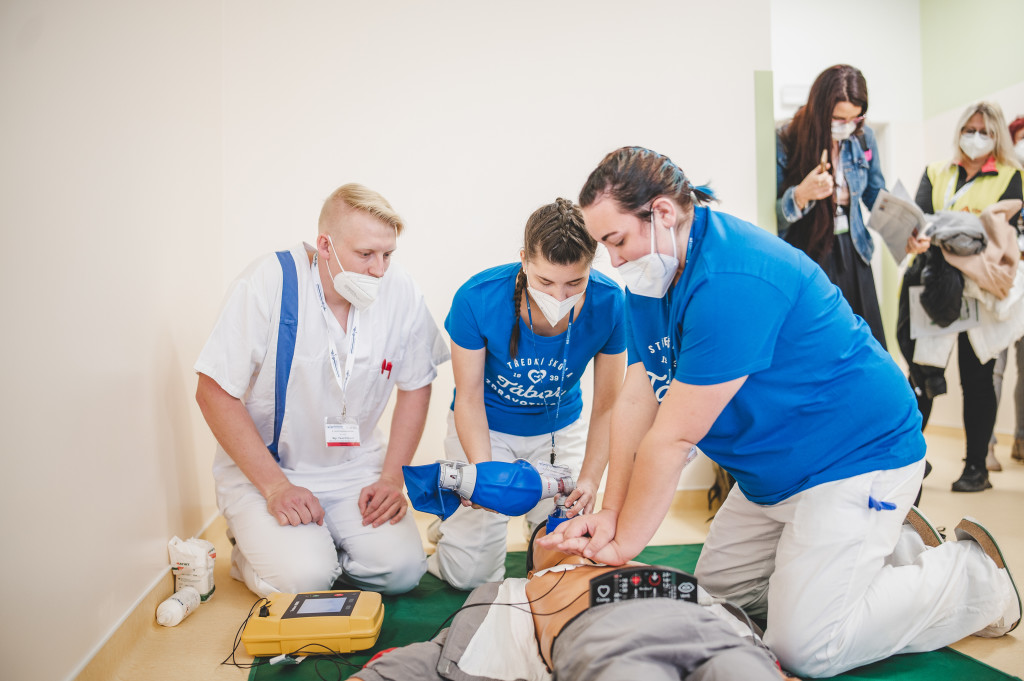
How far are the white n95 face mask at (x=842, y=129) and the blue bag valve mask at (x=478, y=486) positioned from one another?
2.02m

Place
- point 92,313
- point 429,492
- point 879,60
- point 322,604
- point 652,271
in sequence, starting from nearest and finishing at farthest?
point 652,271
point 92,313
point 322,604
point 429,492
point 879,60

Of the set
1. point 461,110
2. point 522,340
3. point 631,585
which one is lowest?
point 631,585

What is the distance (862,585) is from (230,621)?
1653 mm

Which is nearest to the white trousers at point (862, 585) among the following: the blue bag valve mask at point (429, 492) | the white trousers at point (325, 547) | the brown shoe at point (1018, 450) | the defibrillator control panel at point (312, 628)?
the blue bag valve mask at point (429, 492)

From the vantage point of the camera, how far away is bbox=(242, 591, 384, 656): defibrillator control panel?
163cm

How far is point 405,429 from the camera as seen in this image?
2260 millimetres

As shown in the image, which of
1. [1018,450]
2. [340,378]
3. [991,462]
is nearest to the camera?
[340,378]

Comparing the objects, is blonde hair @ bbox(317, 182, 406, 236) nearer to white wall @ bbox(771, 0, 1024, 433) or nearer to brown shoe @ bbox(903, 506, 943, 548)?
brown shoe @ bbox(903, 506, 943, 548)

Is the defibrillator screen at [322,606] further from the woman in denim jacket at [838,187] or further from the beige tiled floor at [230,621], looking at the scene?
the woman in denim jacket at [838,187]

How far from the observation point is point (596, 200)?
1496 millimetres

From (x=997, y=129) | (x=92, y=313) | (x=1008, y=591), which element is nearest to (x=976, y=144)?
(x=997, y=129)

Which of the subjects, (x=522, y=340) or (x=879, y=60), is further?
(x=879, y=60)

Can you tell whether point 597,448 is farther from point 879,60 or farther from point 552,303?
point 879,60

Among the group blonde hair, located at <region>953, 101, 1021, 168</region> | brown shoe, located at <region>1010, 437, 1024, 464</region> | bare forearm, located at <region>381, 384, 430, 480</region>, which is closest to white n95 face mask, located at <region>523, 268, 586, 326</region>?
bare forearm, located at <region>381, 384, 430, 480</region>
